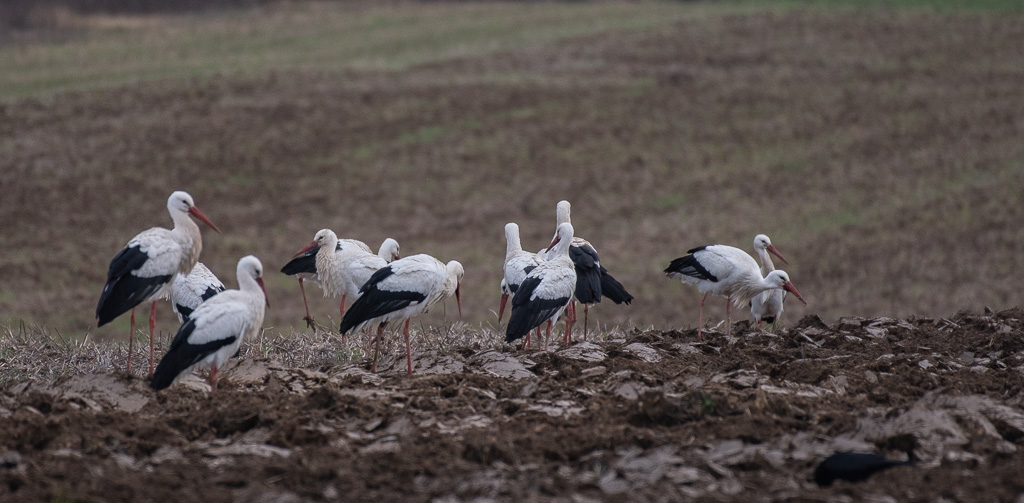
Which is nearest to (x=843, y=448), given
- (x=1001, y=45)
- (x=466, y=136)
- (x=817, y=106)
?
(x=466, y=136)

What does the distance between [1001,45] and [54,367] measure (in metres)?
34.3

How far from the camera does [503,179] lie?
24.5 metres

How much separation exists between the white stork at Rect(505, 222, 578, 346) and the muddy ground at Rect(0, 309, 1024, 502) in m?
0.63

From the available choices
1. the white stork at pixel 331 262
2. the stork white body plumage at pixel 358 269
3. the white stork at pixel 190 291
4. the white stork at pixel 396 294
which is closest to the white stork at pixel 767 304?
the white stork at pixel 396 294

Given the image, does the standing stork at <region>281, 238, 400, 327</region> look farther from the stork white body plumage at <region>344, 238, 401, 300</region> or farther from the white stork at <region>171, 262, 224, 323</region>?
the white stork at <region>171, 262, 224, 323</region>

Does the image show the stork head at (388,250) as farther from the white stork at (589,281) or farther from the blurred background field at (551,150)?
the blurred background field at (551,150)

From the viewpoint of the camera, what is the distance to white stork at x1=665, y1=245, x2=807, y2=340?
10375 mm

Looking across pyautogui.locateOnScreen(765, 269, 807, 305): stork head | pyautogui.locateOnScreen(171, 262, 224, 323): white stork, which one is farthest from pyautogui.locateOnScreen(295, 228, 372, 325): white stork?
pyautogui.locateOnScreen(765, 269, 807, 305): stork head

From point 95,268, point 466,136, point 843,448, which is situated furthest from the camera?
point 466,136

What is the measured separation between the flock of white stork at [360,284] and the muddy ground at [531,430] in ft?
1.56

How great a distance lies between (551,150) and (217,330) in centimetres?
2001

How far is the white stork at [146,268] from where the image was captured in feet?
25.2

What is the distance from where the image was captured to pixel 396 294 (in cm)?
830

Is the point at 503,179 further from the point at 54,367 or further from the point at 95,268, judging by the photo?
the point at 54,367
